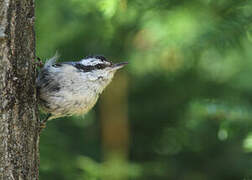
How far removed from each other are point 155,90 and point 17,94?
3.73 m

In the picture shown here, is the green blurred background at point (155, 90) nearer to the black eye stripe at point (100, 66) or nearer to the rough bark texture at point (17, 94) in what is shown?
the black eye stripe at point (100, 66)

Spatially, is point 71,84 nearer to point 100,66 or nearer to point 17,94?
point 100,66

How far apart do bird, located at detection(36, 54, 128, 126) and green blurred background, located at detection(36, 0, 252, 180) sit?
0.63m

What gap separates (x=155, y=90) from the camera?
6816 millimetres

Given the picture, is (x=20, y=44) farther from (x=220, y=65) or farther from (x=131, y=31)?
(x=220, y=65)

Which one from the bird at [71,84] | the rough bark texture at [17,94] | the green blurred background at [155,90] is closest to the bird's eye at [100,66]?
the bird at [71,84]

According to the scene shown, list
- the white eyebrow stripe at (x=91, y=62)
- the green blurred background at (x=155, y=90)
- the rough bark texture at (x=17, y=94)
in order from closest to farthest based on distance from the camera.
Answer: the rough bark texture at (x=17, y=94) < the white eyebrow stripe at (x=91, y=62) < the green blurred background at (x=155, y=90)

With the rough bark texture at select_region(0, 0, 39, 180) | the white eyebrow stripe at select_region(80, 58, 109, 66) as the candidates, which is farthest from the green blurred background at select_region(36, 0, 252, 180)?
the rough bark texture at select_region(0, 0, 39, 180)

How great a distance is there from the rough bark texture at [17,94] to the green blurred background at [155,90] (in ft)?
5.34

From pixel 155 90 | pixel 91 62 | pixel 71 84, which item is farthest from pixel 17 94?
pixel 155 90

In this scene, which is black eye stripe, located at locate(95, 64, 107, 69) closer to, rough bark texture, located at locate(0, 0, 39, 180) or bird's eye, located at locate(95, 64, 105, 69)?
bird's eye, located at locate(95, 64, 105, 69)

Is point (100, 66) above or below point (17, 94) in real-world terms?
above

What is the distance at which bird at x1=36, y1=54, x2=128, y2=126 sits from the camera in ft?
14.8

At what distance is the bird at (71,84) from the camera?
14.8 feet
